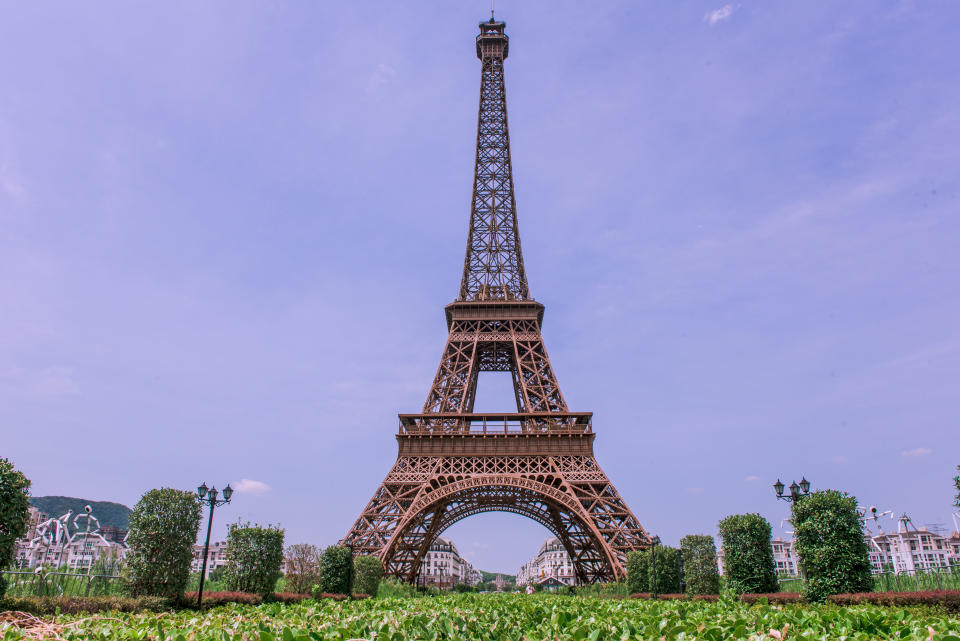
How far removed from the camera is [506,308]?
50.5 metres

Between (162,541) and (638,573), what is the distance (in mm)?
25421

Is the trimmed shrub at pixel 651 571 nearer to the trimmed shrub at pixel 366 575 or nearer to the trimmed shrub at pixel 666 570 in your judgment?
the trimmed shrub at pixel 666 570

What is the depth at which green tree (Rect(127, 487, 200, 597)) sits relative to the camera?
65.7 ft

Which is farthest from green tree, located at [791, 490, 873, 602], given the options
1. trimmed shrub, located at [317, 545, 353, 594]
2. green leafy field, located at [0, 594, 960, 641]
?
trimmed shrub, located at [317, 545, 353, 594]

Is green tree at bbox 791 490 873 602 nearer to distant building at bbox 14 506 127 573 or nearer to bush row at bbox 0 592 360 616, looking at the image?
bush row at bbox 0 592 360 616

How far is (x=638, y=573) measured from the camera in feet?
111

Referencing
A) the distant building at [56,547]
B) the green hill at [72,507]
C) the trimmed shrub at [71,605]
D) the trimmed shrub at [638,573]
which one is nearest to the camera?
the trimmed shrub at [71,605]

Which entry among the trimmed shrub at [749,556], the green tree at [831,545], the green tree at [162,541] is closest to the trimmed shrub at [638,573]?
the trimmed shrub at [749,556]

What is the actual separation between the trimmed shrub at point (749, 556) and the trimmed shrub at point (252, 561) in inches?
845

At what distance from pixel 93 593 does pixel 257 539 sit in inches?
281

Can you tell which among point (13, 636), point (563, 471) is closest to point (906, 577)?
point (563, 471)

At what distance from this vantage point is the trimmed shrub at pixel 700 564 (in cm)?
3416

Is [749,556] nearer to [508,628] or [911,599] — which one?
[911,599]

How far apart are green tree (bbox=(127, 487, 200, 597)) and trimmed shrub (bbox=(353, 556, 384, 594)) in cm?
1344
